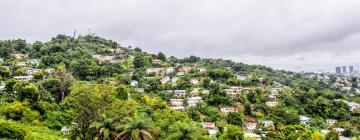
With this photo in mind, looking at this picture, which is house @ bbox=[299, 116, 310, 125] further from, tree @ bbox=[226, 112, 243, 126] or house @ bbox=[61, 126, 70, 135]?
house @ bbox=[61, 126, 70, 135]

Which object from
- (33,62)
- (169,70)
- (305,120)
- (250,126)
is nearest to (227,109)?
(250,126)

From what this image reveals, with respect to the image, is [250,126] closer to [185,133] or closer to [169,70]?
[185,133]

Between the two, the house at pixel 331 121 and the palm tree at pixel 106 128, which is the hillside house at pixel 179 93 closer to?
the house at pixel 331 121

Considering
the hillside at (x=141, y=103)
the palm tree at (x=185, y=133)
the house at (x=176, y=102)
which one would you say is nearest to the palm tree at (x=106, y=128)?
the hillside at (x=141, y=103)

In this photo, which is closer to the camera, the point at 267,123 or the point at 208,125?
the point at 208,125

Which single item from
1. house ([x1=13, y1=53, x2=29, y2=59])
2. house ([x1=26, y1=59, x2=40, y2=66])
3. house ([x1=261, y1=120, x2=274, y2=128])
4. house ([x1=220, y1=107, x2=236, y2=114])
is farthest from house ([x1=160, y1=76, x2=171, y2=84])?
house ([x1=13, y1=53, x2=29, y2=59])

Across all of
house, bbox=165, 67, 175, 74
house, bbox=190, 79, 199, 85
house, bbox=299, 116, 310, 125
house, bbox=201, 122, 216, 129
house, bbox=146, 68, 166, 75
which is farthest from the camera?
house, bbox=165, 67, 175, 74
